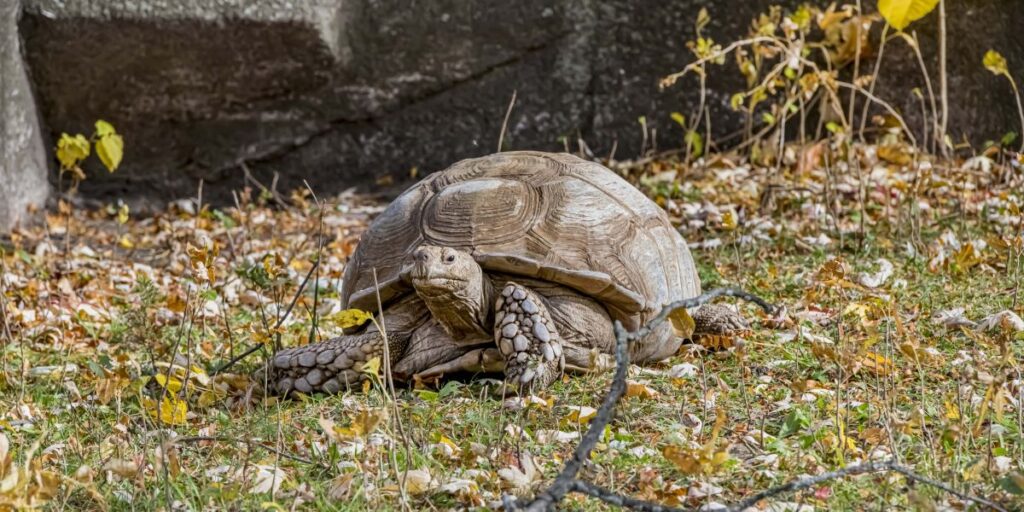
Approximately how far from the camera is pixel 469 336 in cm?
393

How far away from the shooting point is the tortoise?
3.72 meters

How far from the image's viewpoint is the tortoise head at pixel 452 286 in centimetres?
363

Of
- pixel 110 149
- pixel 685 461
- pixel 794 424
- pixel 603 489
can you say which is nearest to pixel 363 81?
pixel 110 149

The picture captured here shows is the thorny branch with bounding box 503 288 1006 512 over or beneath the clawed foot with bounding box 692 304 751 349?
over

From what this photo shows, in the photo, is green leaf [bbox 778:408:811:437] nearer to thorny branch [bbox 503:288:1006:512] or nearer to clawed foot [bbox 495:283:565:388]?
thorny branch [bbox 503:288:1006:512]

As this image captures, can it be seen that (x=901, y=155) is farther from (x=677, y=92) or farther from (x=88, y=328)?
(x=88, y=328)

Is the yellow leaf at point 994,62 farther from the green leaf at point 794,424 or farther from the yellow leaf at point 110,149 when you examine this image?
the yellow leaf at point 110,149

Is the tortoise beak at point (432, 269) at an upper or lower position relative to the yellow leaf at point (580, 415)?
upper

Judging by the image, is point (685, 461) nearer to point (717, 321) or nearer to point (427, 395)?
point (427, 395)

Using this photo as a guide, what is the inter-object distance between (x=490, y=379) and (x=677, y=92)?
4160 millimetres

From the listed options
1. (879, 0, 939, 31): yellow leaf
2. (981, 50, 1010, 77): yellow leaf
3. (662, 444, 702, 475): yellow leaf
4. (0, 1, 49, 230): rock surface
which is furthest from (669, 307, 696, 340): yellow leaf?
(0, 1, 49, 230): rock surface

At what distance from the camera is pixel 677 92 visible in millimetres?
7609

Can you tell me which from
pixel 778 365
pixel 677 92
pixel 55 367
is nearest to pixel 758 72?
pixel 677 92

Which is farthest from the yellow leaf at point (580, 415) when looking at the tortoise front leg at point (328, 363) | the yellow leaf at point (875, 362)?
the yellow leaf at point (875, 362)
